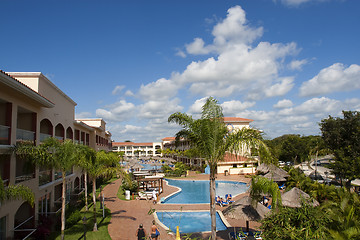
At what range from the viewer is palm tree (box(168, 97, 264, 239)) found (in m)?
11.2

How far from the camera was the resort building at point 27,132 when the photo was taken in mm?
10906

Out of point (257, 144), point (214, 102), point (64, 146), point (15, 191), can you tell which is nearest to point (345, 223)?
point (257, 144)

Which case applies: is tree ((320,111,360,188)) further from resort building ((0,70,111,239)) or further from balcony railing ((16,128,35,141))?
balcony railing ((16,128,35,141))

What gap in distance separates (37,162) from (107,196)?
1476 cm

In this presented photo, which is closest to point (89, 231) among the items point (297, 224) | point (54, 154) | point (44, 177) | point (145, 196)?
point (44, 177)

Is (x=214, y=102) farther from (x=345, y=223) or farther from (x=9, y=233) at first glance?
(x=9, y=233)

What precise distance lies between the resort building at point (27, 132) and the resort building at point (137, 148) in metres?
101

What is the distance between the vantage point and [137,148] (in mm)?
125812

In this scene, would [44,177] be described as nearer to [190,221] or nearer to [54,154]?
[54,154]

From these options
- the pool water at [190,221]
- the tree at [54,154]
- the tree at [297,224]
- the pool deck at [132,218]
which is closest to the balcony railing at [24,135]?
the tree at [54,154]

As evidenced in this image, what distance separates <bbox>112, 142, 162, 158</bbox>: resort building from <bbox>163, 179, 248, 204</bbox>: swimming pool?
281 ft

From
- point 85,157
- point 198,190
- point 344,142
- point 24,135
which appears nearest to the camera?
point 24,135

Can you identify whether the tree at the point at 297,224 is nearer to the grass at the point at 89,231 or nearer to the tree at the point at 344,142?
the grass at the point at 89,231

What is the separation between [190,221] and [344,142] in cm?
2083
